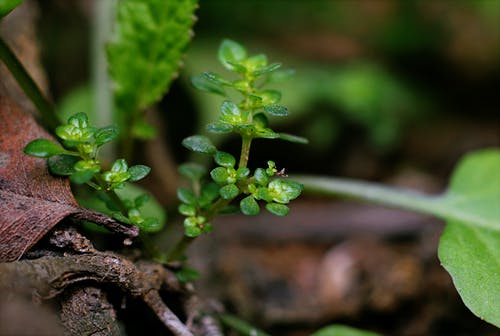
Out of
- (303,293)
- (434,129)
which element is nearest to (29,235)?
(303,293)

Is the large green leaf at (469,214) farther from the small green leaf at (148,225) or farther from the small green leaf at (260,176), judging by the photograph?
the small green leaf at (148,225)

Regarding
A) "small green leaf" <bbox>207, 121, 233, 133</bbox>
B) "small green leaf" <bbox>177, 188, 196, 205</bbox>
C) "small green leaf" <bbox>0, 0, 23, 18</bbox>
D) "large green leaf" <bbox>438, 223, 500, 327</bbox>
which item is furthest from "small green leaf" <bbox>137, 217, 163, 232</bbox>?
"large green leaf" <bbox>438, 223, 500, 327</bbox>

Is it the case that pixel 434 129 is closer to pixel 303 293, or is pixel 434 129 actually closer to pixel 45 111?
pixel 303 293

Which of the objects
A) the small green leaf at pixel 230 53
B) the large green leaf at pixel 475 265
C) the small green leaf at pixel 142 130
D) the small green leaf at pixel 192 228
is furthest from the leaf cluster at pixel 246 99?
the large green leaf at pixel 475 265

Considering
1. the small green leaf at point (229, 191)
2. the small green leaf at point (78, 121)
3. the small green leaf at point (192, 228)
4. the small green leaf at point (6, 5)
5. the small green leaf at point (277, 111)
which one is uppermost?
the small green leaf at point (6, 5)

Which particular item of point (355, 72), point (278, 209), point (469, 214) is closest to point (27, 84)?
point (278, 209)

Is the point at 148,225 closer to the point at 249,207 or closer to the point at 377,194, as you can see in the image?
the point at 249,207

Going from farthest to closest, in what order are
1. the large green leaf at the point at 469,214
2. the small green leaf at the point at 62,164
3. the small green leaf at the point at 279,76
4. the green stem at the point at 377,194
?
the green stem at the point at 377,194 < the small green leaf at the point at 279,76 < the large green leaf at the point at 469,214 < the small green leaf at the point at 62,164
